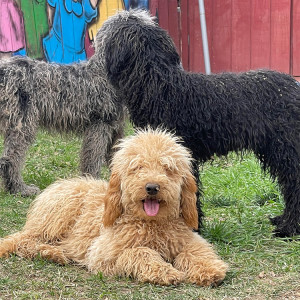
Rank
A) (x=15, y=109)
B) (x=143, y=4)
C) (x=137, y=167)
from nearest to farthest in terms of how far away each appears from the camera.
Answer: (x=137, y=167), (x=15, y=109), (x=143, y=4)

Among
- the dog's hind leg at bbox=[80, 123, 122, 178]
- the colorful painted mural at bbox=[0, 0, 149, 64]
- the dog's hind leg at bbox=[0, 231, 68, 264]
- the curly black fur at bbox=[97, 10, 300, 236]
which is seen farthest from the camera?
the colorful painted mural at bbox=[0, 0, 149, 64]

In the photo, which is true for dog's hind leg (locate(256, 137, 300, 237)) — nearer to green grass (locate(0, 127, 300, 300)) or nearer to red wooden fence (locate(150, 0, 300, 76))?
green grass (locate(0, 127, 300, 300))

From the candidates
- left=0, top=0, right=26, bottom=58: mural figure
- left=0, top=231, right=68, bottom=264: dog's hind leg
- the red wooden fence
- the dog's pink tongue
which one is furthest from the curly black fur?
left=0, top=0, right=26, bottom=58: mural figure

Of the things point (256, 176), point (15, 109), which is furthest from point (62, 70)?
point (256, 176)

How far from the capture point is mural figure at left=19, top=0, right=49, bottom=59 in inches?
432

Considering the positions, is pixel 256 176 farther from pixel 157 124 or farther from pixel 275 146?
pixel 157 124

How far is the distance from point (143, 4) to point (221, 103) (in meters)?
6.47

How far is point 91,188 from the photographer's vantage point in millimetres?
4605

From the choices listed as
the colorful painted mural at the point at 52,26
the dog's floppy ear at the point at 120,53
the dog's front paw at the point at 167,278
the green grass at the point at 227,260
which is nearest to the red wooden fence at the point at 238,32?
the colorful painted mural at the point at 52,26

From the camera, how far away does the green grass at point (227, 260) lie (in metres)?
3.73

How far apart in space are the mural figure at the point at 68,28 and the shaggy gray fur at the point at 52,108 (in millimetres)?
3981

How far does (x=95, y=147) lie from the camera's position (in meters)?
6.98

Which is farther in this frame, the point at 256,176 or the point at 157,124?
the point at 256,176

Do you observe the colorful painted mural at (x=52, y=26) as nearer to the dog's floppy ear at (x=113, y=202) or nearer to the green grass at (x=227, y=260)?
the green grass at (x=227, y=260)
